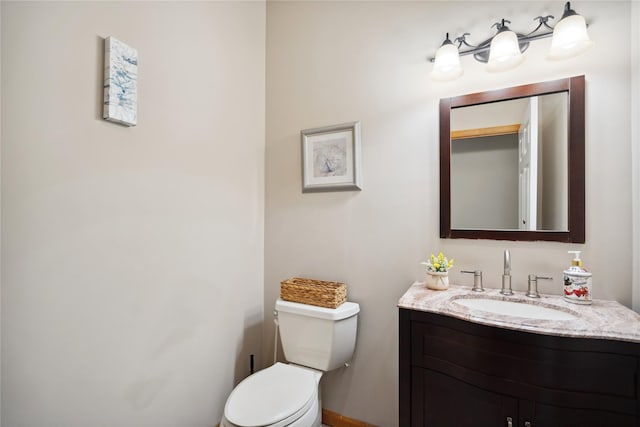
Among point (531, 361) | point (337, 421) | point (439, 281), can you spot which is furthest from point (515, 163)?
point (337, 421)

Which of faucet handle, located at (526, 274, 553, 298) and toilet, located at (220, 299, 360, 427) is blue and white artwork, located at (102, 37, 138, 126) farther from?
faucet handle, located at (526, 274, 553, 298)

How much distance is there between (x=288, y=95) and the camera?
200cm

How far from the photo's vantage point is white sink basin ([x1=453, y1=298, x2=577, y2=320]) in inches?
47.0

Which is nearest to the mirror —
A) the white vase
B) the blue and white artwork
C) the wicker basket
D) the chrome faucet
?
Answer: the chrome faucet

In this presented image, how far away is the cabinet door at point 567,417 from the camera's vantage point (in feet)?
2.89

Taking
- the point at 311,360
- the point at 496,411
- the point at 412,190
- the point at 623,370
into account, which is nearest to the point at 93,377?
the point at 311,360

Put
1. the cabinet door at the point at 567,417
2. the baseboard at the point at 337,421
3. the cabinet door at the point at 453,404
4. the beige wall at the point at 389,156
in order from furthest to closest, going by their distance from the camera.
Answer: the baseboard at the point at 337,421 → the beige wall at the point at 389,156 → the cabinet door at the point at 453,404 → the cabinet door at the point at 567,417

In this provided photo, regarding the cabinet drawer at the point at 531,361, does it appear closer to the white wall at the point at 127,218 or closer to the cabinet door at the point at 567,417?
the cabinet door at the point at 567,417

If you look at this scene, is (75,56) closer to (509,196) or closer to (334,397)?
(509,196)

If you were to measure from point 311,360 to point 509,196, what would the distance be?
130 cm

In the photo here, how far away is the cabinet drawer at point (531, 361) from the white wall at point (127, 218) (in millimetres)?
1155

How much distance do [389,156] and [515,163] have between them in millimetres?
598

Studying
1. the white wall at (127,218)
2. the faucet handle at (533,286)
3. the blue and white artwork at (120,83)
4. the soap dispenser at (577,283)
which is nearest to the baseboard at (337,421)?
the white wall at (127,218)

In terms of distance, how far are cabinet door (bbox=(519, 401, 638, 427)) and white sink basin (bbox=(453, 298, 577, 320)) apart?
1.07 ft
